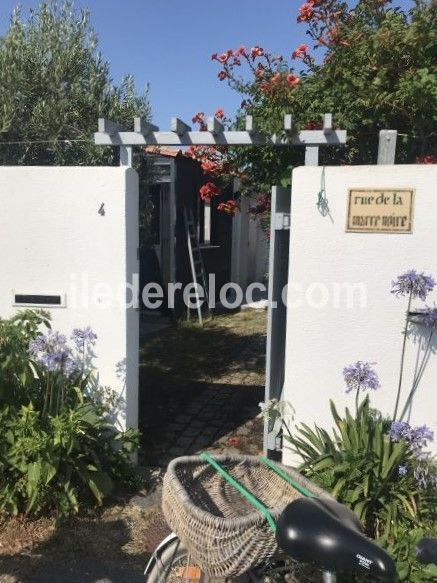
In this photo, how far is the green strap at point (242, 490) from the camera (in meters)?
1.94

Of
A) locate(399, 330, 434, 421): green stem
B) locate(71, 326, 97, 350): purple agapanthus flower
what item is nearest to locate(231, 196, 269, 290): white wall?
locate(71, 326, 97, 350): purple agapanthus flower

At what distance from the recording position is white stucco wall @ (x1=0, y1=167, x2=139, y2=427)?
369 cm

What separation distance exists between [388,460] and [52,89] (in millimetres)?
4718

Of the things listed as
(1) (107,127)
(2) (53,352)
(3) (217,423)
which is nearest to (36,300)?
(2) (53,352)

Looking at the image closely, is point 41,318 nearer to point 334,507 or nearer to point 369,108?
point 334,507

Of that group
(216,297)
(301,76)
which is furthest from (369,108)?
(216,297)

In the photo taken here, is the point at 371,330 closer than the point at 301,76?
Yes

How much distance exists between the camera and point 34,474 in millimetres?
3102

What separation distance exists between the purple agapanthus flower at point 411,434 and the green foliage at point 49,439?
1793 mm

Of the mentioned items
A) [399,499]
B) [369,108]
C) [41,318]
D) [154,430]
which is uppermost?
[369,108]

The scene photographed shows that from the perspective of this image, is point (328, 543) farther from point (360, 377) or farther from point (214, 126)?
point (214, 126)

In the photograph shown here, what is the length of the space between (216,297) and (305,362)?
7889 millimetres

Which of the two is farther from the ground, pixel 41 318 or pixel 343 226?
pixel 343 226

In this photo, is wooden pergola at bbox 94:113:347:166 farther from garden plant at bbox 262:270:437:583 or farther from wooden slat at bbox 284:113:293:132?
garden plant at bbox 262:270:437:583
